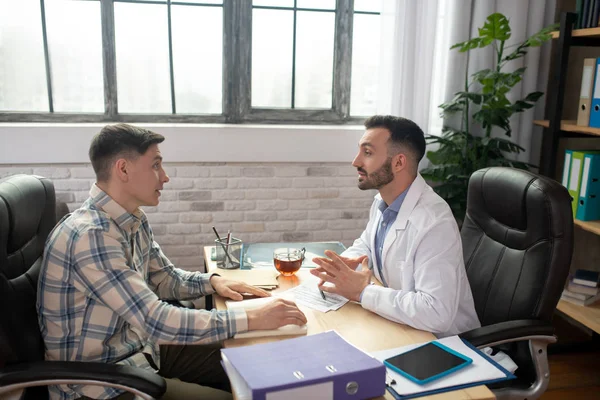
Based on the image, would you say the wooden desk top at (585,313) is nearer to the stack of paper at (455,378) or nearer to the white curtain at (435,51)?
the white curtain at (435,51)

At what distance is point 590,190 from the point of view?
8.93ft

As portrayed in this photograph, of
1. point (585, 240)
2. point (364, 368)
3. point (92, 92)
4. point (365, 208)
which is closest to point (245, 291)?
point (364, 368)

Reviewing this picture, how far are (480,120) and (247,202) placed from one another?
4.56 feet

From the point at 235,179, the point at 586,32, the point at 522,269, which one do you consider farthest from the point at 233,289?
the point at 586,32

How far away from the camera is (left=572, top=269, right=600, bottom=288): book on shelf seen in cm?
280

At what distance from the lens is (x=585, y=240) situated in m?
3.40

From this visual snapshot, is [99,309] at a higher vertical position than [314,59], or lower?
lower

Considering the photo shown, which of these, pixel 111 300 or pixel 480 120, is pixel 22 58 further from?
pixel 480 120

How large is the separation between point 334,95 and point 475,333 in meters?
2.07

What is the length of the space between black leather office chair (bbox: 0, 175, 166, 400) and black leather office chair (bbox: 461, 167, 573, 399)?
0.99 m

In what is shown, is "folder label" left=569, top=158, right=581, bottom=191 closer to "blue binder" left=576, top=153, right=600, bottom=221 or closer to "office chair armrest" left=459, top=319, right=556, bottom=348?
"blue binder" left=576, top=153, right=600, bottom=221

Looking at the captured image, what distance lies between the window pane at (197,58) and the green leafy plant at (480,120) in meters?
1.31

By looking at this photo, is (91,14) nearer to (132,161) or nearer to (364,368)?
(132,161)

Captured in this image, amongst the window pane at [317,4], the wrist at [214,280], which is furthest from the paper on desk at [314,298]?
the window pane at [317,4]
